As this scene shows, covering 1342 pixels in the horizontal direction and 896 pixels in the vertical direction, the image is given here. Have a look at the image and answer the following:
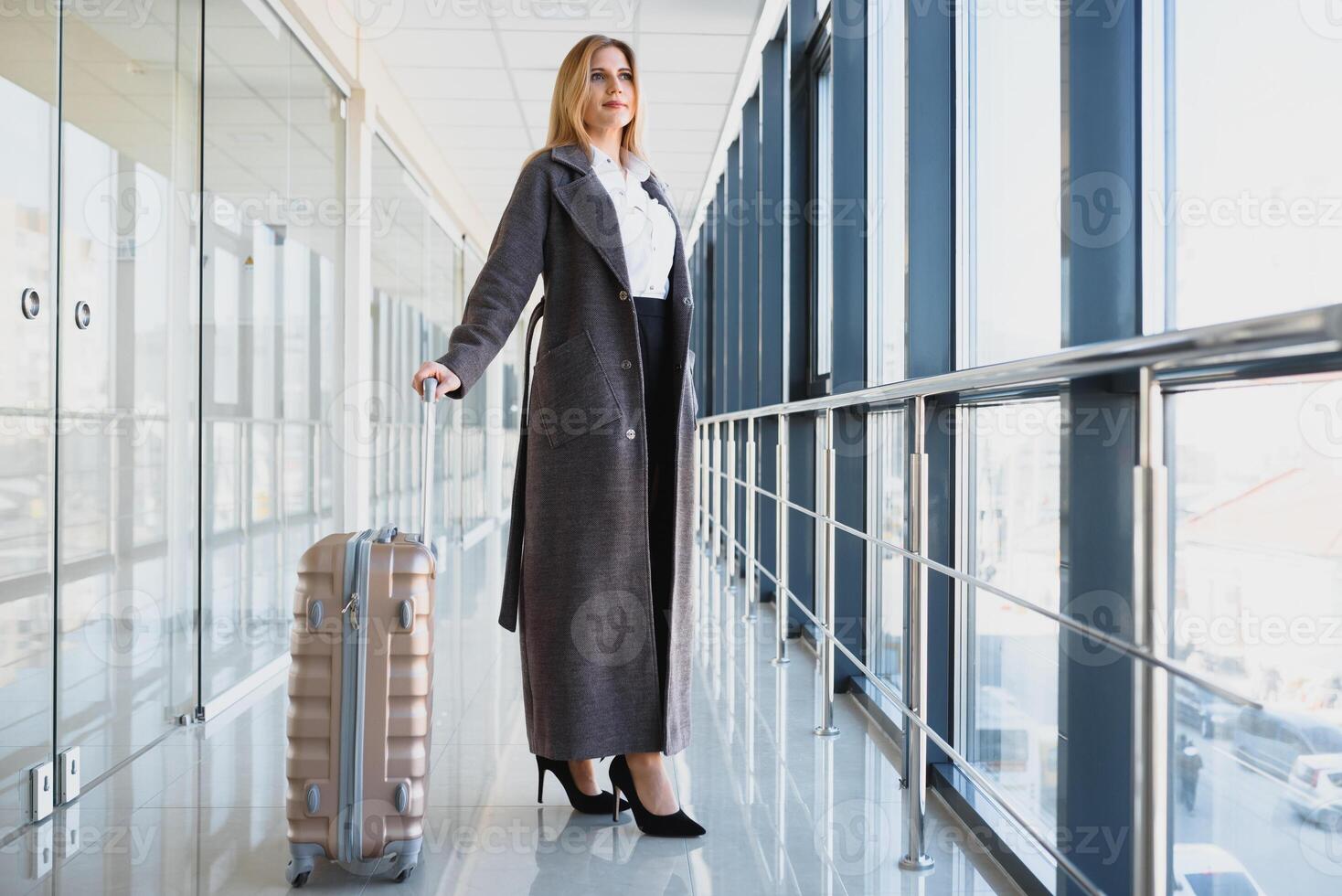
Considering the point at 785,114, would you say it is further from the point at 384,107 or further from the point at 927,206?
the point at 927,206

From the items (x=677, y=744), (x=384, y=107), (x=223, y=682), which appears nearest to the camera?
(x=677, y=744)

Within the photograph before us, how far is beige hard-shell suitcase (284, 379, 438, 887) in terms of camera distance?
1.37 m

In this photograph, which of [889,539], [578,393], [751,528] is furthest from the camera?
[751,528]

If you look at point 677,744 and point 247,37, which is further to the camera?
point 247,37

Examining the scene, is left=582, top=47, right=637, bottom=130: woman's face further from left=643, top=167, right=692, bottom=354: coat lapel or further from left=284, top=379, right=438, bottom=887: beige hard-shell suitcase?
left=284, top=379, right=438, bottom=887: beige hard-shell suitcase

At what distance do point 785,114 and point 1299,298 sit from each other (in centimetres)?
331

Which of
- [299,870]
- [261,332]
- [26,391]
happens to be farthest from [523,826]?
[261,332]

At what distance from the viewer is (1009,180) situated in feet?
5.82

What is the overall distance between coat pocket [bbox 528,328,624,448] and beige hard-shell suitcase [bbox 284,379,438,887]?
0.24 m

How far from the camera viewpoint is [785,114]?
402 centimetres

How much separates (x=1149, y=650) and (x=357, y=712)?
102cm

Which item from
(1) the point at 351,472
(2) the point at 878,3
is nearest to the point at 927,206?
(2) the point at 878,3

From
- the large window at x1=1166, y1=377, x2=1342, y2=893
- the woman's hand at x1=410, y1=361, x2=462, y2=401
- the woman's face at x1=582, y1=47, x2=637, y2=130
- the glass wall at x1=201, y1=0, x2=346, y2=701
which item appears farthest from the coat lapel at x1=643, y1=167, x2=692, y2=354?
the glass wall at x1=201, y1=0, x2=346, y2=701

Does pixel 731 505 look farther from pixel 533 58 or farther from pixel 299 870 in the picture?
pixel 299 870
